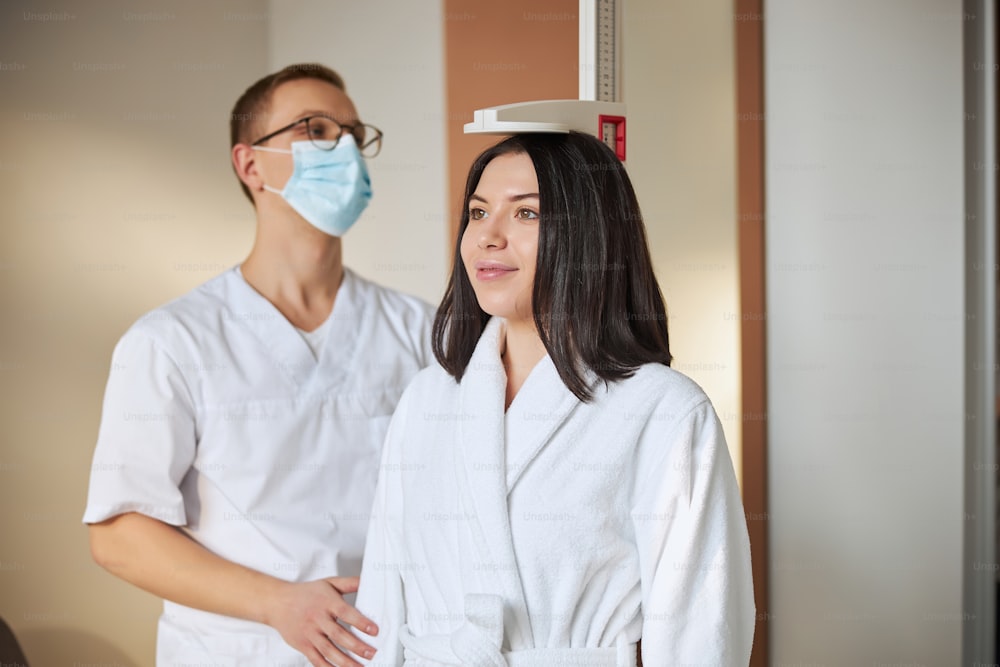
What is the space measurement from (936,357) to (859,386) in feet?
0.66

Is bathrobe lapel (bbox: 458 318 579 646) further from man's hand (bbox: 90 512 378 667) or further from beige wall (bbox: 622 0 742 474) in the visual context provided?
beige wall (bbox: 622 0 742 474)

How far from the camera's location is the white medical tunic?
1.70 metres

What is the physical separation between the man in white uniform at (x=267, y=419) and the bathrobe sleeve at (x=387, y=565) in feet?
0.24

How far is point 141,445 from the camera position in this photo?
5.54ft

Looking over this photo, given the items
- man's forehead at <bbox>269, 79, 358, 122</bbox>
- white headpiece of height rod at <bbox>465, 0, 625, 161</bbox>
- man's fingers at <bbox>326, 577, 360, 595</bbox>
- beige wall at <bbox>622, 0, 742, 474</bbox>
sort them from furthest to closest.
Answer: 1. beige wall at <bbox>622, 0, 742, 474</bbox>
2. man's forehead at <bbox>269, 79, 358, 122</bbox>
3. man's fingers at <bbox>326, 577, 360, 595</bbox>
4. white headpiece of height rod at <bbox>465, 0, 625, 161</bbox>

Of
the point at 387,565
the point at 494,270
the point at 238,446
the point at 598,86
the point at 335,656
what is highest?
the point at 598,86

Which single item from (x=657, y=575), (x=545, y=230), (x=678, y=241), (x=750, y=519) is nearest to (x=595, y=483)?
(x=657, y=575)

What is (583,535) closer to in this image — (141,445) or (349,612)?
(349,612)

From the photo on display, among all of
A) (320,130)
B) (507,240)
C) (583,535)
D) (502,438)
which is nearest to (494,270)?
(507,240)

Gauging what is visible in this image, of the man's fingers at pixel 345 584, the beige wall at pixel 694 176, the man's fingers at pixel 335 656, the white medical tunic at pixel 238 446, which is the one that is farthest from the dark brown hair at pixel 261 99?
the man's fingers at pixel 335 656

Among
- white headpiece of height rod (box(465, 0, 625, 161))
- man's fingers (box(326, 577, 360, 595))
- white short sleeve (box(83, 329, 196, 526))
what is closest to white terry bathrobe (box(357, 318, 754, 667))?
man's fingers (box(326, 577, 360, 595))

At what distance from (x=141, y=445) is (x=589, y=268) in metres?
0.88

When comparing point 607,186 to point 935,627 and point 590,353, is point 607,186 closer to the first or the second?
point 590,353

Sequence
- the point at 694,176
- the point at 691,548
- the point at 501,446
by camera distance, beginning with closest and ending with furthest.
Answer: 1. the point at 691,548
2. the point at 501,446
3. the point at 694,176
